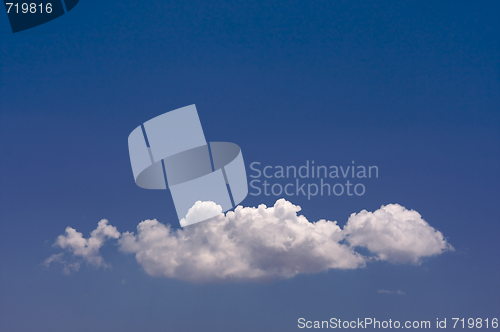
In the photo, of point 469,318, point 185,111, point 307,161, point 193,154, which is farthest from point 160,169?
point 469,318

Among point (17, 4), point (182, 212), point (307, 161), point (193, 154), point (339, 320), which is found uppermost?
point (17, 4)

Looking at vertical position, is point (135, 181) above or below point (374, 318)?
above

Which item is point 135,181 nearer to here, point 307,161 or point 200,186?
point 200,186

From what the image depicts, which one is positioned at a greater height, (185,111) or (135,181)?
(185,111)

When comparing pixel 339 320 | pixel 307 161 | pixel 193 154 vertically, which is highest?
pixel 193 154

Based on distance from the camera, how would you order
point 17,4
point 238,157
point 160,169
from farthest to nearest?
point 160,169, point 238,157, point 17,4

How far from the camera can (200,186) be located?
114ft

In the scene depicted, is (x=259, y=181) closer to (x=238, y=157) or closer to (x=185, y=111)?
(x=238, y=157)

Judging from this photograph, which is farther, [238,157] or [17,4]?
[238,157]

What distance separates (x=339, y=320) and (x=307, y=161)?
10.6 m

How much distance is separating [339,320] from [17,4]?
29.0 meters


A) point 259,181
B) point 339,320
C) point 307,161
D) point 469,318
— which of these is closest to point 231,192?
point 259,181

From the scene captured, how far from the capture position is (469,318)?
33.4 metres

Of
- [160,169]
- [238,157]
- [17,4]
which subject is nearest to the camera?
[17,4]
